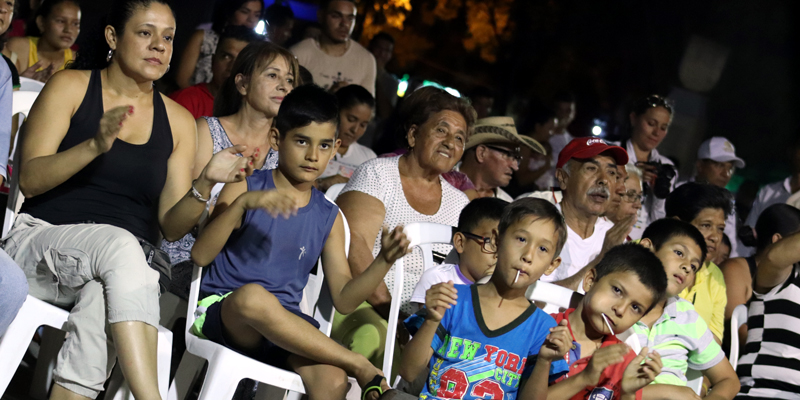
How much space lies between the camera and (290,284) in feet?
8.65

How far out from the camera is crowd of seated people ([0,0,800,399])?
2.29m

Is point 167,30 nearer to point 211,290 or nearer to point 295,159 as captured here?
point 295,159

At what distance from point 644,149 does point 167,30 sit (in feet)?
11.9

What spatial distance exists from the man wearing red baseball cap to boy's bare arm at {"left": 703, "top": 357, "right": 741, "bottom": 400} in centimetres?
68

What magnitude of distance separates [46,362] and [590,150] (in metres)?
2.46

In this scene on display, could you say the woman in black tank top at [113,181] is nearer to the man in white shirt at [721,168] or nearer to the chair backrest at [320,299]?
the chair backrest at [320,299]

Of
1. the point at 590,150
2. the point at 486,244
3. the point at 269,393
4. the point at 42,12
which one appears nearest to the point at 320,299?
the point at 269,393

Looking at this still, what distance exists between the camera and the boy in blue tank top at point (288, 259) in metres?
2.34

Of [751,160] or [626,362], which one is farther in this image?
[751,160]

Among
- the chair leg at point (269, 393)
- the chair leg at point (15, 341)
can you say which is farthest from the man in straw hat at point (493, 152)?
the chair leg at point (15, 341)

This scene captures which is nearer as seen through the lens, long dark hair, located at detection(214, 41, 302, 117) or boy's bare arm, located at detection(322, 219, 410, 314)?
boy's bare arm, located at detection(322, 219, 410, 314)

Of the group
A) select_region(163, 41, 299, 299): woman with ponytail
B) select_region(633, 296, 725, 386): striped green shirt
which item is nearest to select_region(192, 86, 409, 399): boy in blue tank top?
select_region(163, 41, 299, 299): woman with ponytail

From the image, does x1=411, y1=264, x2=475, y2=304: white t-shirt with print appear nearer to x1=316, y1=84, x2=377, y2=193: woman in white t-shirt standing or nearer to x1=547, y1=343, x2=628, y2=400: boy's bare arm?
x1=547, y1=343, x2=628, y2=400: boy's bare arm

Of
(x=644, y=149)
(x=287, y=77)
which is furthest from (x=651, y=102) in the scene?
(x=287, y=77)
